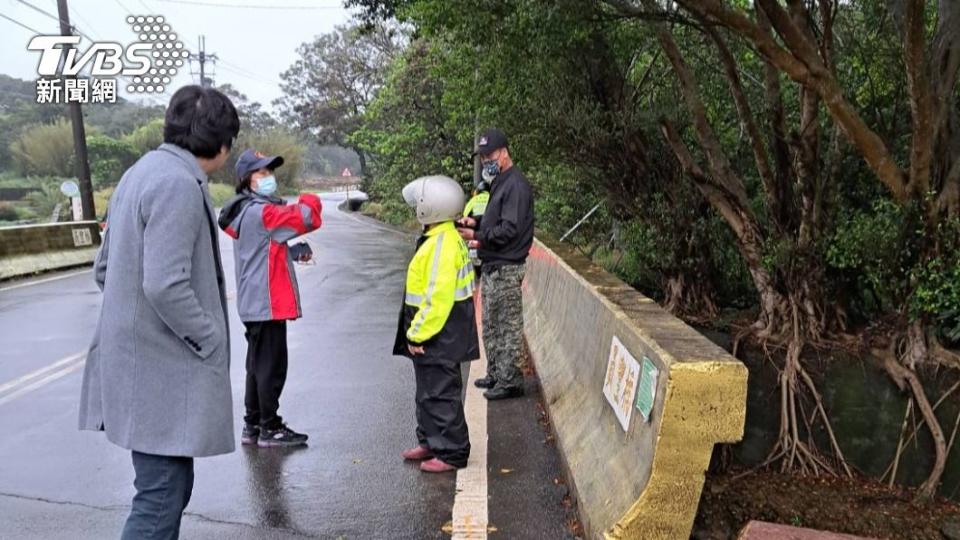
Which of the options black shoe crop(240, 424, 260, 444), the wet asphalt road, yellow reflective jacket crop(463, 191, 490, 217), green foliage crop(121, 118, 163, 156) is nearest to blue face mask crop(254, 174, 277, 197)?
black shoe crop(240, 424, 260, 444)

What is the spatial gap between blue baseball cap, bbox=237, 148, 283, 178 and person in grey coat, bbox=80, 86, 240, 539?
2.14 meters

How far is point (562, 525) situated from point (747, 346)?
2.66 m

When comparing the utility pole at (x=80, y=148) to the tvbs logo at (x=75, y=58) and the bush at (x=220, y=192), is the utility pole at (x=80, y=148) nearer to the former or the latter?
the tvbs logo at (x=75, y=58)

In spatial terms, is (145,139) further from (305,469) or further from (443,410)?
(443,410)

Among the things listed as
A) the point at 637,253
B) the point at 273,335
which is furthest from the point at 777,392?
the point at 273,335

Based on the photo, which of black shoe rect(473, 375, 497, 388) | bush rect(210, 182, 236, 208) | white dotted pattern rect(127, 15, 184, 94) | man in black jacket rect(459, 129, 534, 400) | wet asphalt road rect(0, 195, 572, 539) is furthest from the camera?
bush rect(210, 182, 236, 208)

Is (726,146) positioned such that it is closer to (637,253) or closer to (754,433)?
(637,253)

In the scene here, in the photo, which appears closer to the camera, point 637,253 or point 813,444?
point 813,444

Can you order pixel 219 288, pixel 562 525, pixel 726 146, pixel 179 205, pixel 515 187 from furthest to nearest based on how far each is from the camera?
pixel 726 146 → pixel 515 187 → pixel 562 525 → pixel 219 288 → pixel 179 205

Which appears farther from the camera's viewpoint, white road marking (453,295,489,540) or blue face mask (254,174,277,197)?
blue face mask (254,174,277,197)

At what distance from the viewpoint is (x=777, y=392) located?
536 centimetres

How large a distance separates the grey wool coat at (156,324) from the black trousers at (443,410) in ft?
6.21

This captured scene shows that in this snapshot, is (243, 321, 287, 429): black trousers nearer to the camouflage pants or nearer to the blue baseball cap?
the blue baseball cap

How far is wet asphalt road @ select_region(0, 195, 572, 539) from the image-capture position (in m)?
3.91
